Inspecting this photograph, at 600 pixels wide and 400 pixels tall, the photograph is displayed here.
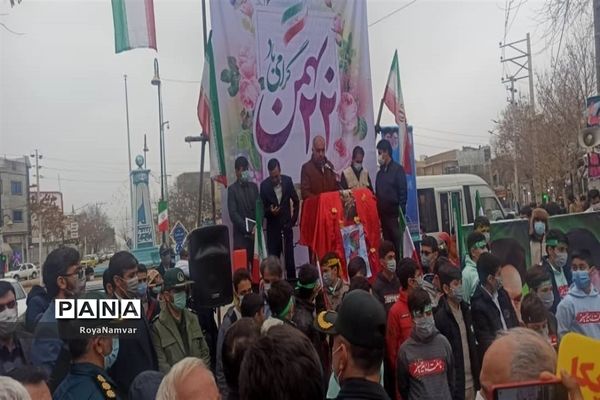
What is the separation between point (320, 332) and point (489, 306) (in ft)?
4.50

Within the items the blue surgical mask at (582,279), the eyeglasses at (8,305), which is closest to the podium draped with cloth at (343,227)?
the blue surgical mask at (582,279)

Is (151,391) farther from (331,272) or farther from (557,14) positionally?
(557,14)

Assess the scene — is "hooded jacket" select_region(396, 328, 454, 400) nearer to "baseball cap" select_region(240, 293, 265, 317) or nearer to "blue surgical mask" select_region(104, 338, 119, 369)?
"baseball cap" select_region(240, 293, 265, 317)

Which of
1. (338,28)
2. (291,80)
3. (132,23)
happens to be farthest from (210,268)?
(338,28)

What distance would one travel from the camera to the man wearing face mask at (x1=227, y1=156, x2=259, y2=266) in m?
7.60

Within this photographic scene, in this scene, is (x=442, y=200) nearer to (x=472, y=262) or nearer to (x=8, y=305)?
(x=472, y=262)

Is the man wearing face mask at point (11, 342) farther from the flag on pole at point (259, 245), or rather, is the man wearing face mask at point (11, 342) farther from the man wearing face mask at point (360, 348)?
the flag on pole at point (259, 245)

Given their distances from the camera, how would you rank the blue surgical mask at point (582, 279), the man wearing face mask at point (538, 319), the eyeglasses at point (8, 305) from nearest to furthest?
the eyeglasses at point (8, 305) → the man wearing face mask at point (538, 319) → the blue surgical mask at point (582, 279)

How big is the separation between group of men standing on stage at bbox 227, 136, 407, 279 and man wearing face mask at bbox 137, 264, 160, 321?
8.30 feet

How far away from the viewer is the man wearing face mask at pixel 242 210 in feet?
24.9

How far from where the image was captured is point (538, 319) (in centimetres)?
427

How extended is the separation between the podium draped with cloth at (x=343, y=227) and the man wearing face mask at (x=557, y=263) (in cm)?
229

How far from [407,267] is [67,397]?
292 centimetres

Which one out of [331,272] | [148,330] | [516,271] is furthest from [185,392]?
[516,271]
